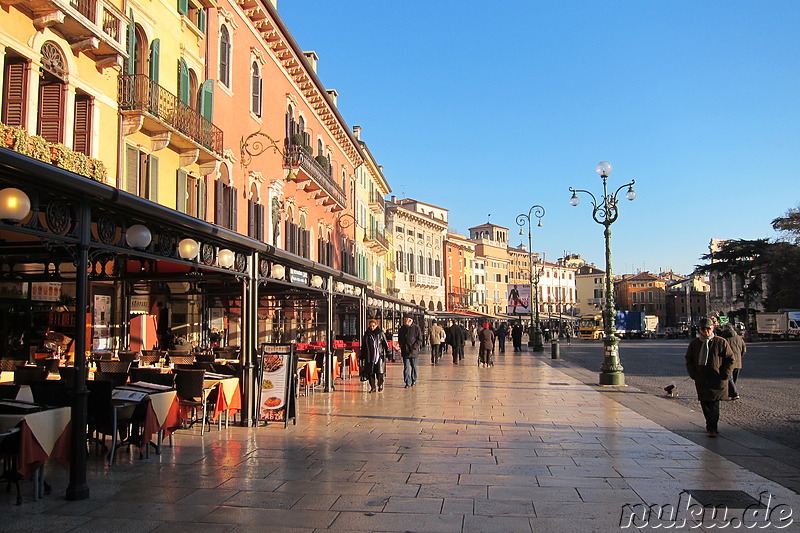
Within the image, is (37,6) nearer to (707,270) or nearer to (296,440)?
(296,440)

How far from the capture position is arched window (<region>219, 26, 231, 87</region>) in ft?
66.9

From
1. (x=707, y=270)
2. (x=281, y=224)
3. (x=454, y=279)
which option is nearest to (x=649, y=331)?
(x=707, y=270)

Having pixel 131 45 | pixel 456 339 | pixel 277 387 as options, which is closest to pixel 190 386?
pixel 277 387

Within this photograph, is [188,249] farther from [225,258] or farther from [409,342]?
[409,342]

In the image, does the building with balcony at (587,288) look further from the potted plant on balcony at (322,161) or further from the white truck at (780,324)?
the potted plant on balcony at (322,161)

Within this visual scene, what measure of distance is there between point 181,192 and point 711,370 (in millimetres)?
13474

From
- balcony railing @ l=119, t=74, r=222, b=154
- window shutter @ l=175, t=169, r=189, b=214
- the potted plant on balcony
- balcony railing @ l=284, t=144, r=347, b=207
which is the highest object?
the potted plant on balcony

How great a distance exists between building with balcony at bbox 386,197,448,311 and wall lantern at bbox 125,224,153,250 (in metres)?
51.8

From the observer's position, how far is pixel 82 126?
13852mm

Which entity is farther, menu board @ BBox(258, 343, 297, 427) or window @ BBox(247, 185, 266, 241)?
window @ BBox(247, 185, 266, 241)

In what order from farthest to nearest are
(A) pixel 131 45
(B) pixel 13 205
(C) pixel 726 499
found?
(A) pixel 131 45
(C) pixel 726 499
(B) pixel 13 205

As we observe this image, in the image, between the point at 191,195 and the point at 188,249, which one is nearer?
the point at 188,249

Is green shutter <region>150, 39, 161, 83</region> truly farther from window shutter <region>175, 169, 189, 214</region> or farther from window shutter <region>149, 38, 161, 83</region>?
window shutter <region>175, 169, 189, 214</region>

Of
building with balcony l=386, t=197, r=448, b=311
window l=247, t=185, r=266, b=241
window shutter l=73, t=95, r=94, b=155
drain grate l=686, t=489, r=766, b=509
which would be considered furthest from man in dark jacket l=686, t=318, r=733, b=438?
building with balcony l=386, t=197, r=448, b=311
